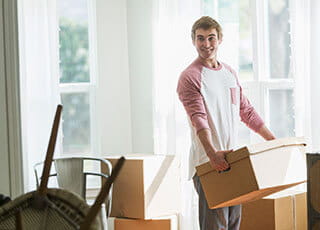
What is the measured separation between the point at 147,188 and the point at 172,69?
3.19ft

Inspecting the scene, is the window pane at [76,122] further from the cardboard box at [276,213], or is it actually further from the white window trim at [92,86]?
the cardboard box at [276,213]

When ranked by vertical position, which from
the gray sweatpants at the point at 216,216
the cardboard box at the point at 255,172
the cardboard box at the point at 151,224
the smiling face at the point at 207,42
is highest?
Answer: the smiling face at the point at 207,42

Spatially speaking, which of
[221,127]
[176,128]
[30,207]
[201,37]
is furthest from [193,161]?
[30,207]

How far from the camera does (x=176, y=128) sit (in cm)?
412

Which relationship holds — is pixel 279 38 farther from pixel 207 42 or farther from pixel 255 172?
pixel 255 172

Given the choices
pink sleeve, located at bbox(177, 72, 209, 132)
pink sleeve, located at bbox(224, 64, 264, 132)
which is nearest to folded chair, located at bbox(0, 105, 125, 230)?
pink sleeve, located at bbox(177, 72, 209, 132)

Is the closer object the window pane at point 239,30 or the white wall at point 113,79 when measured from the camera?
the window pane at point 239,30

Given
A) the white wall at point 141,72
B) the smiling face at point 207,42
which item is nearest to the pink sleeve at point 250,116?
the smiling face at point 207,42

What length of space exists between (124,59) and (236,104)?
1.76m

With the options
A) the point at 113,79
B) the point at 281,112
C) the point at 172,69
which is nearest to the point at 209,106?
the point at 172,69

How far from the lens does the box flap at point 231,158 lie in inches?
99.5

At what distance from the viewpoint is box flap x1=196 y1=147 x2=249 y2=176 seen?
2526 millimetres

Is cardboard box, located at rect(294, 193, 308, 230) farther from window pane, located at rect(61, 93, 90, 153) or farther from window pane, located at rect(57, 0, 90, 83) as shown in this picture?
window pane, located at rect(57, 0, 90, 83)

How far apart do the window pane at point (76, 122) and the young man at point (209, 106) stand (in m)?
1.66
